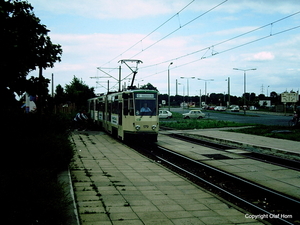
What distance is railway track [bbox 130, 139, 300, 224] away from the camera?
6289 mm

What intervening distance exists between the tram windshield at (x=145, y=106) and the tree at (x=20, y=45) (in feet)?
26.4

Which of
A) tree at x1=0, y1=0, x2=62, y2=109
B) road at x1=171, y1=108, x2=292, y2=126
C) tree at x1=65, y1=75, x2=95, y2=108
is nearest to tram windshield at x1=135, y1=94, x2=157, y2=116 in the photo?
tree at x1=0, y1=0, x2=62, y2=109

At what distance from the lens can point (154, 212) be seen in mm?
6043

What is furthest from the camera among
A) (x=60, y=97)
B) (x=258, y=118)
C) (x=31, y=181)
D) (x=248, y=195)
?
(x=258, y=118)

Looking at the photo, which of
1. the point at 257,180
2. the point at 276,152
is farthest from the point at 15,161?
the point at 276,152

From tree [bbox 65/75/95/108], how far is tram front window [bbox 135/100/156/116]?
3495cm

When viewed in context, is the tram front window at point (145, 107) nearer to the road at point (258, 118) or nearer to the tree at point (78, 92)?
the road at point (258, 118)

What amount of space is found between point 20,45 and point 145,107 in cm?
991

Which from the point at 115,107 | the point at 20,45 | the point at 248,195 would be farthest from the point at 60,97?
the point at 248,195

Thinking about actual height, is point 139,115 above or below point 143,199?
above

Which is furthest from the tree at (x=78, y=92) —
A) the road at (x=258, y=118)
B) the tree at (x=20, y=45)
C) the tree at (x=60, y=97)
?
the tree at (x=20, y=45)

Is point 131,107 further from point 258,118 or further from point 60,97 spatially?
point 258,118

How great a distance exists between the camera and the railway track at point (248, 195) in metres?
6.29

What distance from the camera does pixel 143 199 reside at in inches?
275
